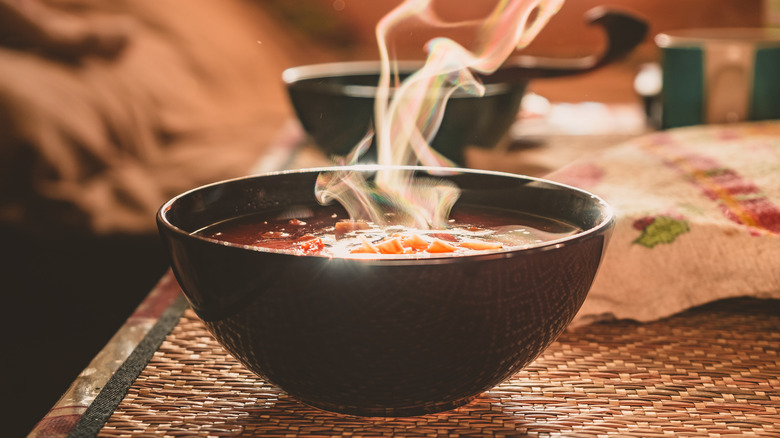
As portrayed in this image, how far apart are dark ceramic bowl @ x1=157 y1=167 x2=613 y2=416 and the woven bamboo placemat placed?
0.12 ft

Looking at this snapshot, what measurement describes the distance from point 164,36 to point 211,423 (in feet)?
10.3

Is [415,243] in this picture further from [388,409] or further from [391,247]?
[388,409]

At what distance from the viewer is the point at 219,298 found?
0.60 metres

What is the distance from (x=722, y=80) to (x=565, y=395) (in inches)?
44.5

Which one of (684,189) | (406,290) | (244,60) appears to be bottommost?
(244,60)

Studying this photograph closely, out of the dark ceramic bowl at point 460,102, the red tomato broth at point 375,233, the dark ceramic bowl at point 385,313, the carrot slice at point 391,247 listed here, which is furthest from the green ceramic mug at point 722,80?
the carrot slice at point 391,247

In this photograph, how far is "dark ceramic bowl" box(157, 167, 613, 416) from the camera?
1.80 feet

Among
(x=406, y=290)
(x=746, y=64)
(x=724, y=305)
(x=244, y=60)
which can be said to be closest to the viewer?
(x=406, y=290)

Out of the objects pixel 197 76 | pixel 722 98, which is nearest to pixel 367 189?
pixel 722 98

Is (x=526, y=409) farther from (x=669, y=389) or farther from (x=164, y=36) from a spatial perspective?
(x=164, y=36)

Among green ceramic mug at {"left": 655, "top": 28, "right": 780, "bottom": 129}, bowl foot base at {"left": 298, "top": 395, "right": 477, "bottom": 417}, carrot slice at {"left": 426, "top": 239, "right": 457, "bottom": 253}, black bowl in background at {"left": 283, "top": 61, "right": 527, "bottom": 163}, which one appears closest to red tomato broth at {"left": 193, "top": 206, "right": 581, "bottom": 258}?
carrot slice at {"left": 426, "top": 239, "right": 457, "bottom": 253}

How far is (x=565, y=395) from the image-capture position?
733 millimetres

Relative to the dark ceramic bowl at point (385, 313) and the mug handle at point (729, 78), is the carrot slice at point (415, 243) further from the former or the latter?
the mug handle at point (729, 78)

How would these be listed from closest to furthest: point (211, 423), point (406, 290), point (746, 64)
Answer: point (406, 290) → point (211, 423) → point (746, 64)
